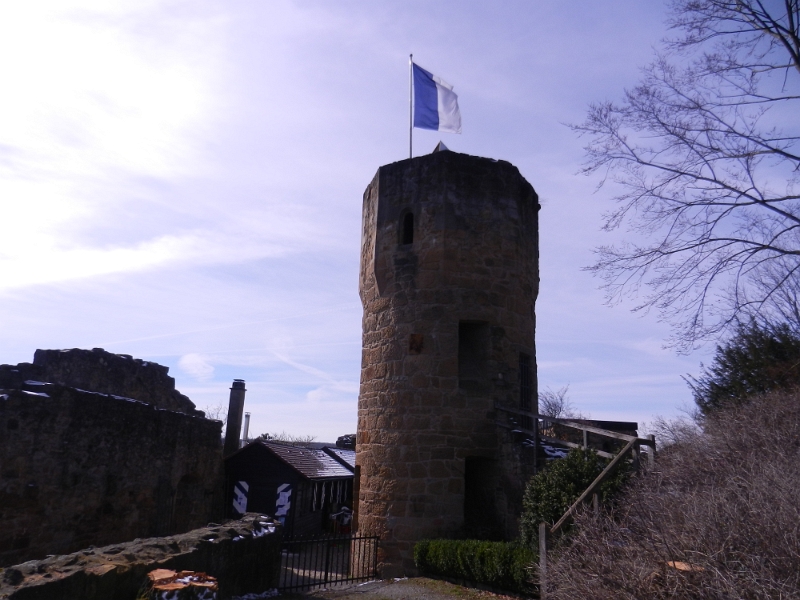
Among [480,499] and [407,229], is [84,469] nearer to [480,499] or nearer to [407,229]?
[480,499]

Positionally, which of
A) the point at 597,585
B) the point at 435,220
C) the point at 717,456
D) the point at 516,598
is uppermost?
the point at 435,220

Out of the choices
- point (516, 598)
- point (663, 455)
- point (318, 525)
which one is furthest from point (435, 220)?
point (318, 525)

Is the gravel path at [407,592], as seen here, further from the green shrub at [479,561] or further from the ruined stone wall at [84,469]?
the ruined stone wall at [84,469]

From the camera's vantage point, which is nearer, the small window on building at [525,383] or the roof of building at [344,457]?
the small window on building at [525,383]

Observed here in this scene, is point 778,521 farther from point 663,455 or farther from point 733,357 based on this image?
point 733,357

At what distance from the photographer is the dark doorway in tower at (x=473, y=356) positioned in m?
11.8

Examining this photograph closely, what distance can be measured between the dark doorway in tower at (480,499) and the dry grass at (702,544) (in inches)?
168

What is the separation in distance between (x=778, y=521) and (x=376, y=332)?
29.0ft

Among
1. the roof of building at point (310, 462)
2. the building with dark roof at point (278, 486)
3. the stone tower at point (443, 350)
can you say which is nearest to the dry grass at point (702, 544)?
the stone tower at point (443, 350)

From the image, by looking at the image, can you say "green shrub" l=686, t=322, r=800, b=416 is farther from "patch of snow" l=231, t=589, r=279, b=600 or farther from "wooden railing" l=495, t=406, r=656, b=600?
"patch of snow" l=231, t=589, r=279, b=600

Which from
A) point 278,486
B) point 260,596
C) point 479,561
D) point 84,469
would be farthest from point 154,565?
point 278,486

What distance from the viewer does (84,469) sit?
37.3 feet

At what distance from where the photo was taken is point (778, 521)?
14.5 feet

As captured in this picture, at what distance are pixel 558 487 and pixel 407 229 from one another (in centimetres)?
607
